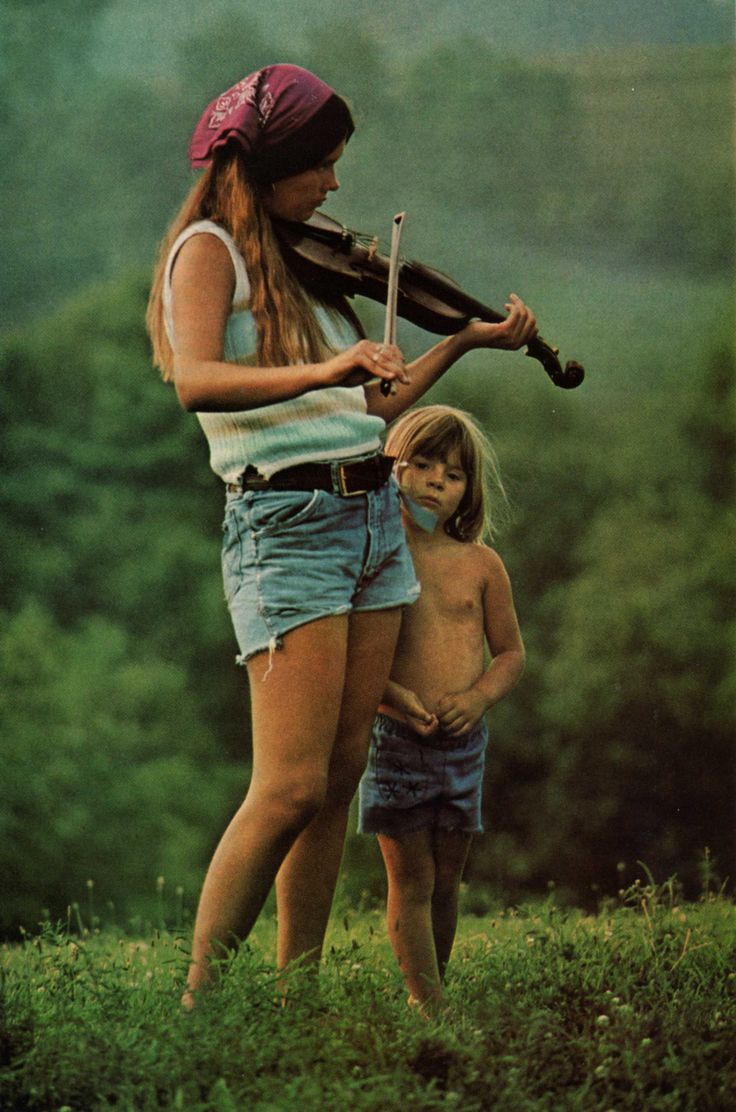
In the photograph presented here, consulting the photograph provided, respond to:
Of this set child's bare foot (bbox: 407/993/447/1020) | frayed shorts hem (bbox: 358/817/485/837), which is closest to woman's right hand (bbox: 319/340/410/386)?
frayed shorts hem (bbox: 358/817/485/837)

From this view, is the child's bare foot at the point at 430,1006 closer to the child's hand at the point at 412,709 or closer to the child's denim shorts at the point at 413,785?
the child's denim shorts at the point at 413,785

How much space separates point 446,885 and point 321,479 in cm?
116

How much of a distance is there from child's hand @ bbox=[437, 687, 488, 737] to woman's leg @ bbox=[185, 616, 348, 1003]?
0.49 meters

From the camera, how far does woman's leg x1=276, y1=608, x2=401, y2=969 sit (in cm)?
364

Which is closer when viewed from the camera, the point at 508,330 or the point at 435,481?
the point at 508,330

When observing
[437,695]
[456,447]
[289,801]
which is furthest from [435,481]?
[289,801]

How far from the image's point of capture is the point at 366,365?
3.21 meters

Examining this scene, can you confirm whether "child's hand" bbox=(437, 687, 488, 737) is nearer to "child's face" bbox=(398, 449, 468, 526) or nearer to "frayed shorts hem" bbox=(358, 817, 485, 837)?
"frayed shorts hem" bbox=(358, 817, 485, 837)

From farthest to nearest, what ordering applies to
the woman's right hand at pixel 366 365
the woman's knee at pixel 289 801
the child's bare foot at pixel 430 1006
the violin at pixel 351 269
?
the child's bare foot at pixel 430 1006 → the violin at pixel 351 269 → the woman's knee at pixel 289 801 → the woman's right hand at pixel 366 365

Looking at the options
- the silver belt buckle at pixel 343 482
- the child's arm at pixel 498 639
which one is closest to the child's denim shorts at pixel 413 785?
the child's arm at pixel 498 639

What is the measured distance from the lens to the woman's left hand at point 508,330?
12.6ft

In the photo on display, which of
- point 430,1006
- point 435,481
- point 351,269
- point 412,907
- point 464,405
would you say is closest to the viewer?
point 351,269

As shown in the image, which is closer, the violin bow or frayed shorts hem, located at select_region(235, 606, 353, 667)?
the violin bow

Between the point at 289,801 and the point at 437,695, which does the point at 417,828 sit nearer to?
the point at 437,695
